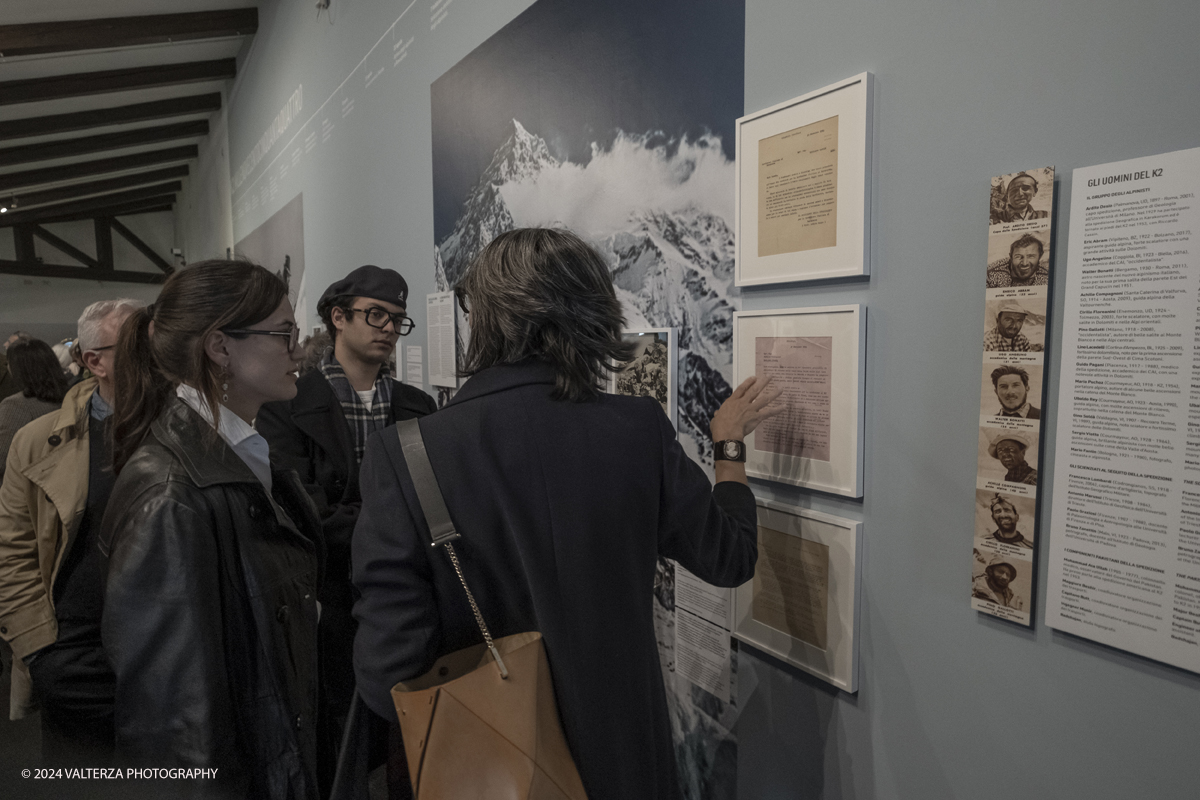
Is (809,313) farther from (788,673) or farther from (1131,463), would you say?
(788,673)

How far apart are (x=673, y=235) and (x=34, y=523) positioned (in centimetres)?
194

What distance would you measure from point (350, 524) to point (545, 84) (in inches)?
64.1

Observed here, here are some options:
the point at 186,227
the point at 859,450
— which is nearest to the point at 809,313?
the point at 859,450

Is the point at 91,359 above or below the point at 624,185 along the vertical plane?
below

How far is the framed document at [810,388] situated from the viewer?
53.7 inches

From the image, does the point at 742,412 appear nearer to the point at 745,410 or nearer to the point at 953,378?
the point at 745,410

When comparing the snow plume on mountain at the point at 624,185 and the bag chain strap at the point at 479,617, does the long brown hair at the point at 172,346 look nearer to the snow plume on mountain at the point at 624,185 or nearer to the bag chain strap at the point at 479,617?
the bag chain strap at the point at 479,617

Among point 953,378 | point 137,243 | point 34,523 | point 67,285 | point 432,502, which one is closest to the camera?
point 432,502

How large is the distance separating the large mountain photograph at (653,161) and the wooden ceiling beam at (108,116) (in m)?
8.75

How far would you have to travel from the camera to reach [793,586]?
1.54m

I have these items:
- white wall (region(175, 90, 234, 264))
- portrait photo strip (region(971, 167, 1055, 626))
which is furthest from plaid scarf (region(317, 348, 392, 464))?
white wall (region(175, 90, 234, 264))

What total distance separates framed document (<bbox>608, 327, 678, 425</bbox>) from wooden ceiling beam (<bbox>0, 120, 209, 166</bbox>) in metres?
11.1

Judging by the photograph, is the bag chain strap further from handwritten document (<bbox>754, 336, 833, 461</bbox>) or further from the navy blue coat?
handwritten document (<bbox>754, 336, 833, 461</bbox>)

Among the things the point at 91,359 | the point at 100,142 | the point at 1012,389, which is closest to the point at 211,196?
the point at 100,142
